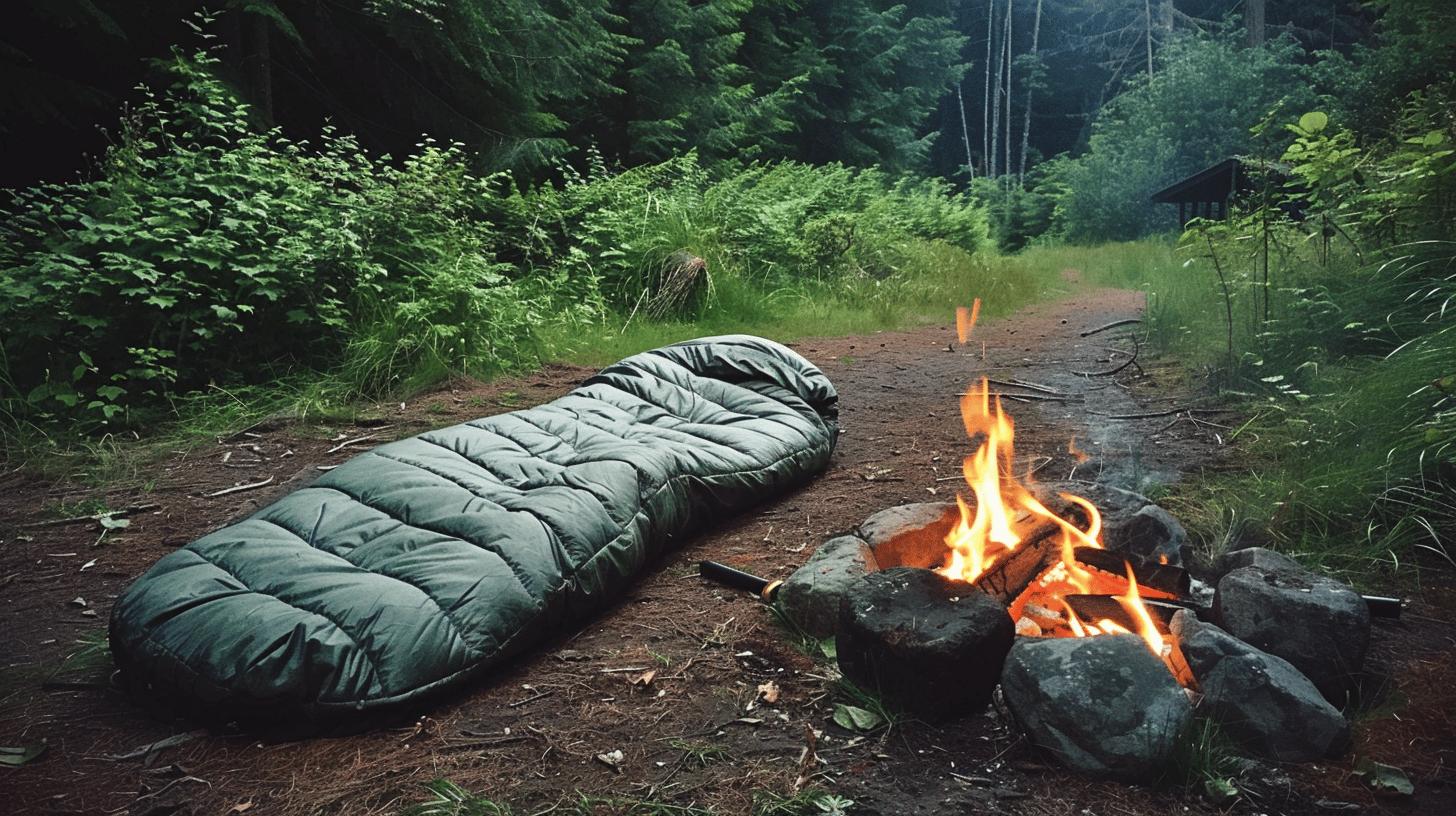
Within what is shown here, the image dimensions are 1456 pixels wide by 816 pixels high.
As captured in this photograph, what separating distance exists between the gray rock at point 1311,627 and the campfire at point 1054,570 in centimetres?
20

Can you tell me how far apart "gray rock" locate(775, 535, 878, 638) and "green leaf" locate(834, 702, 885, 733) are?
1.16ft

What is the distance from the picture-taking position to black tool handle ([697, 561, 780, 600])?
274cm

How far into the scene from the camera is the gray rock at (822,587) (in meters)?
2.51

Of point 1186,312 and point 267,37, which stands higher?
point 267,37

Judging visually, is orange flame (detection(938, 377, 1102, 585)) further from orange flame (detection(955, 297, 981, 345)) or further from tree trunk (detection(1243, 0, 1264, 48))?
tree trunk (detection(1243, 0, 1264, 48))

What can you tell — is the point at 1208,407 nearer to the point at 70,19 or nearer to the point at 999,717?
the point at 999,717

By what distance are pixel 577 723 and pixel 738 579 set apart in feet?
2.84

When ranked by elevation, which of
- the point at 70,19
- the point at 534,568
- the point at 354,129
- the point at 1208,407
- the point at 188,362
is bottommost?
the point at 1208,407

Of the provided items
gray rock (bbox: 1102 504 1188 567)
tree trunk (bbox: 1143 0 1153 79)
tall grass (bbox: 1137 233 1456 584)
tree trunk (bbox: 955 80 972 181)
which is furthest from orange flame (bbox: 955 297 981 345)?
tree trunk (bbox: 955 80 972 181)

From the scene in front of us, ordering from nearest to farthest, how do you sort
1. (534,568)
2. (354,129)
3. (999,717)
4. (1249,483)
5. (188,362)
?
(999,717) < (534,568) < (1249,483) < (188,362) < (354,129)

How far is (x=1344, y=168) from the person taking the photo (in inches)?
180

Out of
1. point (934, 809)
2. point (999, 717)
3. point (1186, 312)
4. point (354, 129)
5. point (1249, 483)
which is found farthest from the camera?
point (354, 129)

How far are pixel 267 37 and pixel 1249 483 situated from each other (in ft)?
26.6

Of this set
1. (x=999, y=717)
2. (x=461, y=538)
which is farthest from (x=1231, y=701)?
(x=461, y=538)
